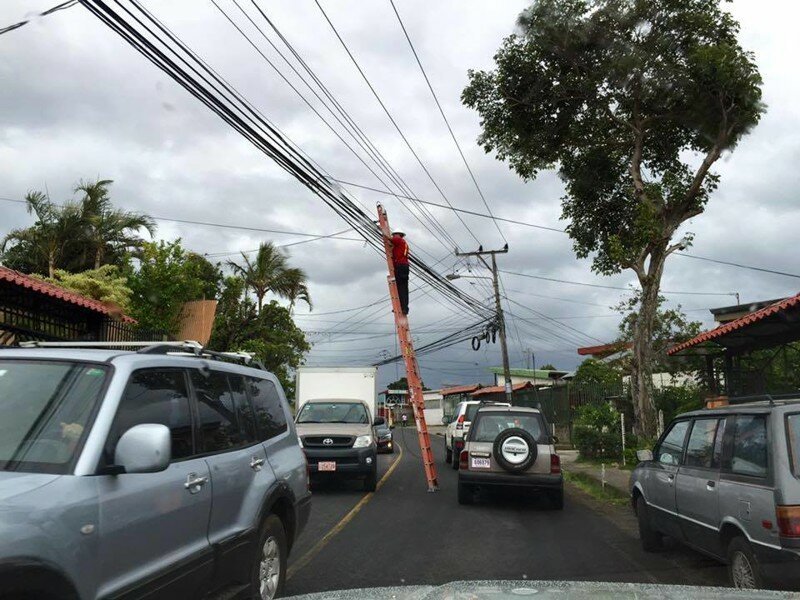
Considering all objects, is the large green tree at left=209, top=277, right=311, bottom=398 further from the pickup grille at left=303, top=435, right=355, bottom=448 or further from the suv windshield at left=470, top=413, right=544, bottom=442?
the suv windshield at left=470, top=413, right=544, bottom=442

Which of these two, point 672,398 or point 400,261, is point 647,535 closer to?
point 400,261

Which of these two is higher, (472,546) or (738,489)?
(738,489)

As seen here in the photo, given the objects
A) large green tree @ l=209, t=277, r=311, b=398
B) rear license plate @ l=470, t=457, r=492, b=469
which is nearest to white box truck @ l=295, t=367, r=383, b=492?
rear license plate @ l=470, t=457, r=492, b=469

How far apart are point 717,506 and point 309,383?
52.0ft

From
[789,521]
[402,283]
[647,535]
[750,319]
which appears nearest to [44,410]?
[789,521]

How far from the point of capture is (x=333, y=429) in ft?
46.6

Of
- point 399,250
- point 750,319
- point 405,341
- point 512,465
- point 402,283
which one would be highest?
point 399,250

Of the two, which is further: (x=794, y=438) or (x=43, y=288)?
(x=43, y=288)

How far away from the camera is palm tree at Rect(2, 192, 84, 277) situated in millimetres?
23969

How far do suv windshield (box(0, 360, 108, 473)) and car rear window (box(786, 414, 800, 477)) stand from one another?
4.63 meters

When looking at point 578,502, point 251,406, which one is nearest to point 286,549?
point 251,406

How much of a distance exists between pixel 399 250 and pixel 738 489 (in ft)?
35.6

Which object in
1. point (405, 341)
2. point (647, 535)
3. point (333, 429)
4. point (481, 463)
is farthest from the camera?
point (405, 341)

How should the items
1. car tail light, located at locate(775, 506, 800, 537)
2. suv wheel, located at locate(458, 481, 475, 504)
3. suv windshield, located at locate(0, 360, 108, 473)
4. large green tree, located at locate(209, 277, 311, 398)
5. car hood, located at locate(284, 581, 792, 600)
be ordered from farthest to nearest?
large green tree, located at locate(209, 277, 311, 398)
suv wheel, located at locate(458, 481, 475, 504)
car tail light, located at locate(775, 506, 800, 537)
suv windshield, located at locate(0, 360, 108, 473)
car hood, located at locate(284, 581, 792, 600)
